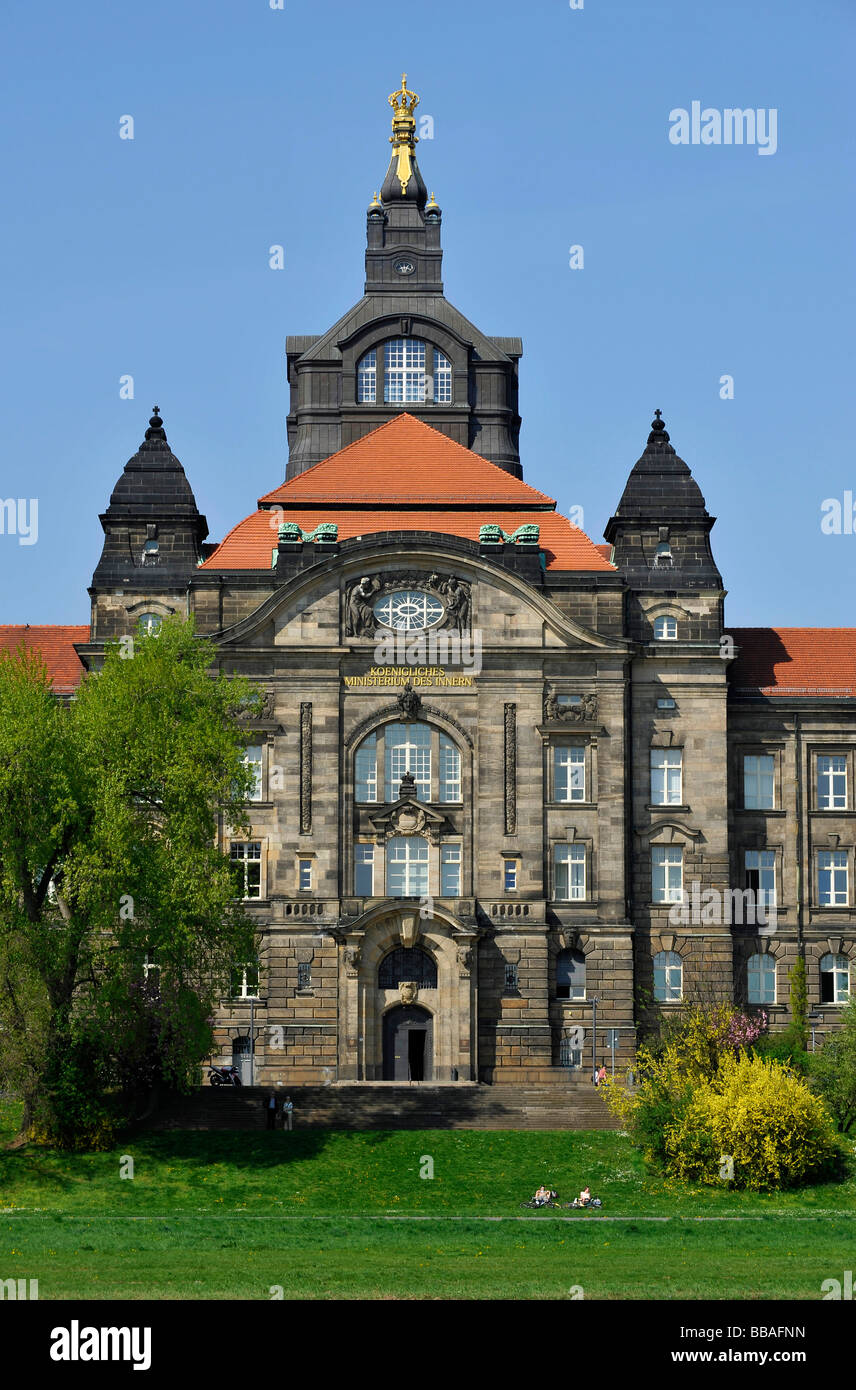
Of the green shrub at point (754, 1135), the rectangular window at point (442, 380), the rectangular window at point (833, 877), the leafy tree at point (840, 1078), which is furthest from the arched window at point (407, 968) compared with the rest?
the rectangular window at point (442, 380)

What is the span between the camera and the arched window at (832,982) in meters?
71.5

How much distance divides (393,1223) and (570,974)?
2354 cm

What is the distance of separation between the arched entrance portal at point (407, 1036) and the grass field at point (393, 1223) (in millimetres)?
9023

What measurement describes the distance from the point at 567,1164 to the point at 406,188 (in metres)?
44.9

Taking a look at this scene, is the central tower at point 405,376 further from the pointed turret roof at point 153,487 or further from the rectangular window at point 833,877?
the rectangular window at point 833,877

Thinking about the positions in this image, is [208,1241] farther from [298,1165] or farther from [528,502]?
[528,502]

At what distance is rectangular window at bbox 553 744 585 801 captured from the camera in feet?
224

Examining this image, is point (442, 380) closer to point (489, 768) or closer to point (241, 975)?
point (489, 768)

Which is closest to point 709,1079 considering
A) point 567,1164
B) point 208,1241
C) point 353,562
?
point 567,1164

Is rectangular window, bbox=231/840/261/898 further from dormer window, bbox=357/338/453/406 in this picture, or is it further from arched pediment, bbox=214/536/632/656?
dormer window, bbox=357/338/453/406

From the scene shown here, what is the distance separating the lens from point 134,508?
237 feet

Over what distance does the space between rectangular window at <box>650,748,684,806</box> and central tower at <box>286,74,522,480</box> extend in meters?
15.5

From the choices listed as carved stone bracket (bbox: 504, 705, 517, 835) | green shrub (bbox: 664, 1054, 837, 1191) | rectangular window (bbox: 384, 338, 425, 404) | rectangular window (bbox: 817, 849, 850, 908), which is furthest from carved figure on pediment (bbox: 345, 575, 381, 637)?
green shrub (bbox: 664, 1054, 837, 1191)

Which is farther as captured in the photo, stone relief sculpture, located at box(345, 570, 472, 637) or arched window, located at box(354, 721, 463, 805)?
stone relief sculpture, located at box(345, 570, 472, 637)
